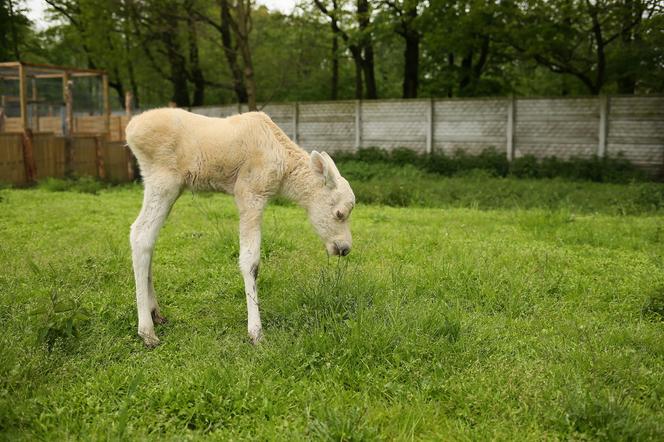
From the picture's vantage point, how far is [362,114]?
1969 centimetres

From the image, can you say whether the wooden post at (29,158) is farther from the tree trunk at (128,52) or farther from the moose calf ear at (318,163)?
the moose calf ear at (318,163)

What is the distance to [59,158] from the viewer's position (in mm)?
15938

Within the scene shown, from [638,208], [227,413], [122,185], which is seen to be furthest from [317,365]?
[122,185]

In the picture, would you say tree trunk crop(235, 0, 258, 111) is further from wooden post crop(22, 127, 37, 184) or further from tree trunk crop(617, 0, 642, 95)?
tree trunk crop(617, 0, 642, 95)

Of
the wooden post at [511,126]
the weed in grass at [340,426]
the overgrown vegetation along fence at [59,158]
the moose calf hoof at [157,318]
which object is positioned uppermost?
the wooden post at [511,126]

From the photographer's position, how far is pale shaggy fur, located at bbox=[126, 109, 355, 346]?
4.61m

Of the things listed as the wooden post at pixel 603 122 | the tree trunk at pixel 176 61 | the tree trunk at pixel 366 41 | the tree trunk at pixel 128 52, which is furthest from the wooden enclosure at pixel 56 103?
the wooden post at pixel 603 122

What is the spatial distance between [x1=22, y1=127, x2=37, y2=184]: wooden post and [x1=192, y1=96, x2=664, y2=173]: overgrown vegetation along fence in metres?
8.96

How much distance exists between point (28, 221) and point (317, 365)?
708 centimetres

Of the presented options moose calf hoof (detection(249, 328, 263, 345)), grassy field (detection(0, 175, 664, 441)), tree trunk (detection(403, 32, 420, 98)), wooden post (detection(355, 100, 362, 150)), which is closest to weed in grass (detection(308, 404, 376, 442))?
grassy field (detection(0, 175, 664, 441))

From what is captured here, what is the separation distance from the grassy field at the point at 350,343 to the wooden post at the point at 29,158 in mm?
8402

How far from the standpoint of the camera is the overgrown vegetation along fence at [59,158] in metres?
14.7

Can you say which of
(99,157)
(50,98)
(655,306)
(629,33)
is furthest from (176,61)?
(655,306)

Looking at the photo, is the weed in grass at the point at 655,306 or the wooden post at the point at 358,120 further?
the wooden post at the point at 358,120
